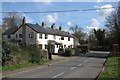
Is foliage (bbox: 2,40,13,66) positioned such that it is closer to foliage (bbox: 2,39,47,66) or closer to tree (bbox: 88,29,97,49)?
foliage (bbox: 2,39,47,66)

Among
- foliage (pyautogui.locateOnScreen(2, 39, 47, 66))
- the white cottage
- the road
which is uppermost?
the white cottage

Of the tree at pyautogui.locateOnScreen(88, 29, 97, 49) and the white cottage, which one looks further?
the tree at pyautogui.locateOnScreen(88, 29, 97, 49)

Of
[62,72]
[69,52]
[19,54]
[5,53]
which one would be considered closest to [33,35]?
[69,52]

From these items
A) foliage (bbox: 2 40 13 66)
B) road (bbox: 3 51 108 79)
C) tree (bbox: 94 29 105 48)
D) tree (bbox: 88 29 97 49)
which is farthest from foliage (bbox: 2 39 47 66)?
tree (bbox: 88 29 97 49)

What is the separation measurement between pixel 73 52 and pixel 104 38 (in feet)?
199

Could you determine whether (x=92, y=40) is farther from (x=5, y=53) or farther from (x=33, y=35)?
(x=5, y=53)

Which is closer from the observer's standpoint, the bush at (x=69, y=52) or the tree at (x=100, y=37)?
the bush at (x=69, y=52)

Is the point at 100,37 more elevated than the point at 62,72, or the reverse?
the point at 100,37

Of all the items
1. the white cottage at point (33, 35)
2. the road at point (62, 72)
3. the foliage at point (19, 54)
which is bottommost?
the road at point (62, 72)

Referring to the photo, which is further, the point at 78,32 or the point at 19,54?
the point at 78,32

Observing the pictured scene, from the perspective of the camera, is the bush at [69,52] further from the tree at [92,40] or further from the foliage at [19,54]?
the tree at [92,40]

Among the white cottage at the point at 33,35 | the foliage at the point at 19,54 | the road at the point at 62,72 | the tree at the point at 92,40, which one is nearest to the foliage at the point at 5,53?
the foliage at the point at 19,54

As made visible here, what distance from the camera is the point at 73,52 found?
6312 centimetres

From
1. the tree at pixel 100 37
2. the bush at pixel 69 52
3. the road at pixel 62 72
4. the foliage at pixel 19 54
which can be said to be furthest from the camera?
the tree at pixel 100 37
